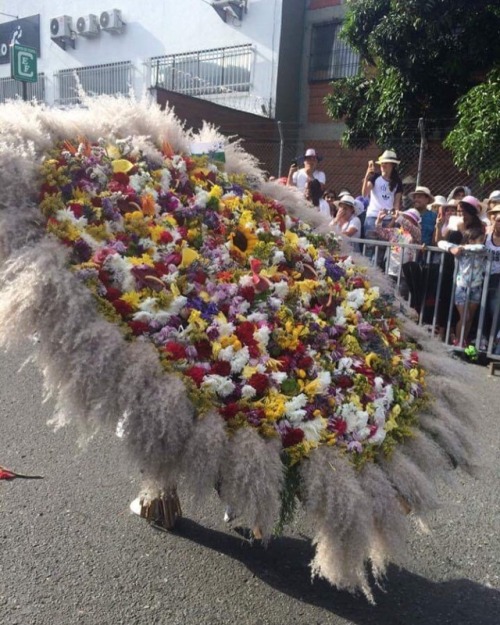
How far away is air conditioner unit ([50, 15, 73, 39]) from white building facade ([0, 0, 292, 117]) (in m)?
0.03

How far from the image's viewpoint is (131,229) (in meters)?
2.65

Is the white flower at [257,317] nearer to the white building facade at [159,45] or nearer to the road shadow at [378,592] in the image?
the road shadow at [378,592]

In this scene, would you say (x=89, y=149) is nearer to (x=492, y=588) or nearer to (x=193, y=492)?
(x=193, y=492)

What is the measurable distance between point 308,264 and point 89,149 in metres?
1.16

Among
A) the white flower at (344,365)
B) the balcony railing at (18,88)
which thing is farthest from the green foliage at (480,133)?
the balcony railing at (18,88)

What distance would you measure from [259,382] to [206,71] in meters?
16.3

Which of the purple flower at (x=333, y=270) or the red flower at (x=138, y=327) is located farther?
the purple flower at (x=333, y=270)

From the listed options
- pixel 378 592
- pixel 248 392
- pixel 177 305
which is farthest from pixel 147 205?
pixel 378 592

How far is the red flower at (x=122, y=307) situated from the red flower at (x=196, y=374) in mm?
Answer: 322

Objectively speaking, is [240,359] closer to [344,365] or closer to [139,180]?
[344,365]

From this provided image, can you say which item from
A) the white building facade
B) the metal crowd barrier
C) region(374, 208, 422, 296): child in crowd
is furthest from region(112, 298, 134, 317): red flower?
the white building facade

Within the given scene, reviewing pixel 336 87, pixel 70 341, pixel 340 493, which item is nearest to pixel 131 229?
pixel 70 341

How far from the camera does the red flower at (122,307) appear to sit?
7.61 ft

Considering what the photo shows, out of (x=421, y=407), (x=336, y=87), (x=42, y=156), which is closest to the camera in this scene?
(x=42, y=156)
